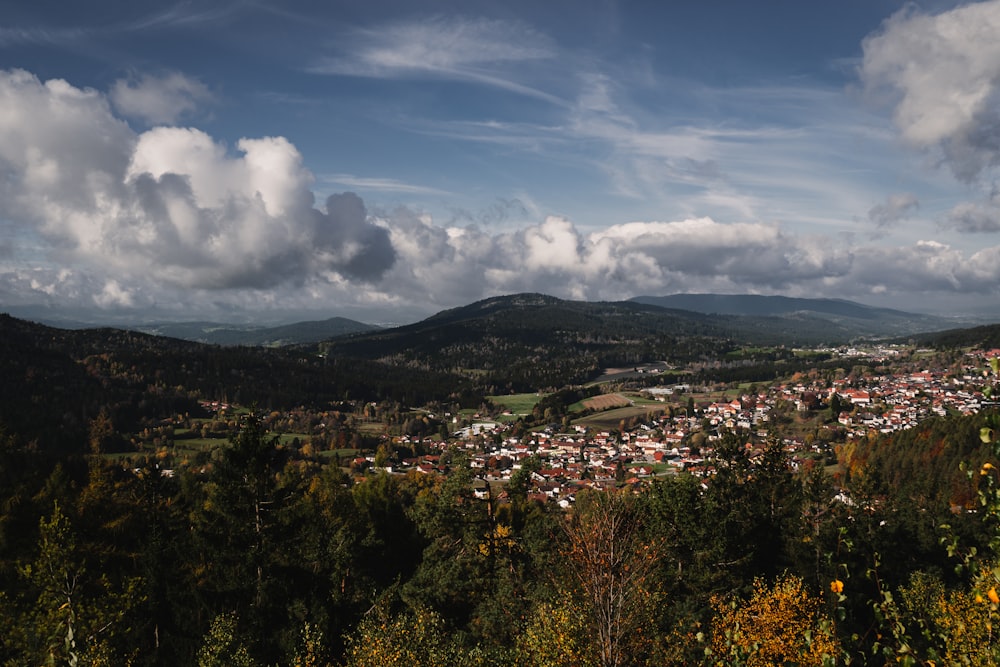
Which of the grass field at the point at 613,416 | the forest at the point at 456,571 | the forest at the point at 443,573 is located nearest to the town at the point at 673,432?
the grass field at the point at 613,416

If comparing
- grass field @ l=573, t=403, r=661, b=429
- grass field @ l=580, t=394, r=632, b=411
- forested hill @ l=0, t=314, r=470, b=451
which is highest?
forested hill @ l=0, t=314, r=470, b=451

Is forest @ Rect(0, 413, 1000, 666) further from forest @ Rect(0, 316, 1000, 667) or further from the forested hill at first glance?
the forested hill

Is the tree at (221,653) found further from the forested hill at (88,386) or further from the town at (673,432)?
the forested hill at (88,386)

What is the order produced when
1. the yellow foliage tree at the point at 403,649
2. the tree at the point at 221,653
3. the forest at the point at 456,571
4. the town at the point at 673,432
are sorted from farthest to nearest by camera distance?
the town at the point at 673,432
the tree at the point at 221,653
the yellow foliage tree at the point at 403,649
the forest at the point at 456,571

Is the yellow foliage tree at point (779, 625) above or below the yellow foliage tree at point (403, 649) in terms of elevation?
below

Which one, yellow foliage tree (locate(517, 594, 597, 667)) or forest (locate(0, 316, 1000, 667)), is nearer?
Result: forest (locate(0, 316, 1000, 667))

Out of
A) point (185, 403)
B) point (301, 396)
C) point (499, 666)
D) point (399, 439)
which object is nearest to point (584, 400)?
point (399, 439)

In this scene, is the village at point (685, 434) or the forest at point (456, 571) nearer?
the forest at point (456, 571)

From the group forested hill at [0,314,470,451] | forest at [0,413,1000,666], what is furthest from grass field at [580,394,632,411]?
forest at [0,413,1000,666]

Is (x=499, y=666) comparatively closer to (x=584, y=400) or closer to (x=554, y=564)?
(x=554, y=564)

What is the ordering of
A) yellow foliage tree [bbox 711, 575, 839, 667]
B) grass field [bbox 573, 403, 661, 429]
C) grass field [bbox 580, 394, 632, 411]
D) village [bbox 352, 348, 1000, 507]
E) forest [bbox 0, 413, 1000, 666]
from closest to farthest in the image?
forest [bbox 0, 413, 1000, 666]
yellow foliage tree [bbox 711, 575, 839, 667]
village [bbox 352, 348, 1000, 507]
grass field [bbox 573, 403, 661, 429]
grass field [bbox 580, 394, 632, 411]

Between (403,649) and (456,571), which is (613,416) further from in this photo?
(403,649)
